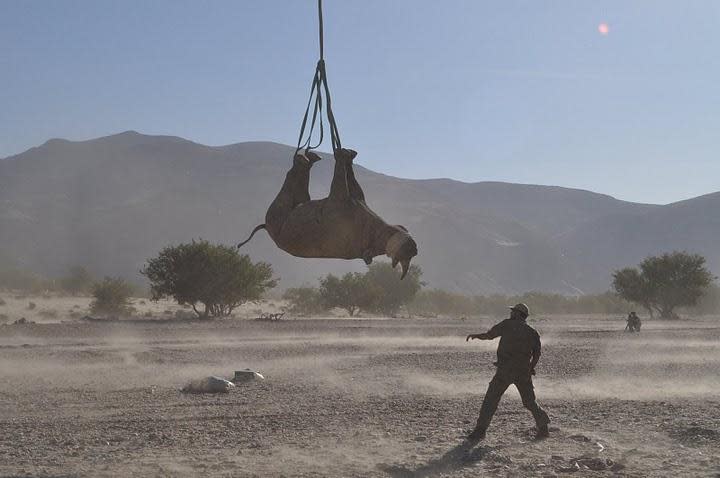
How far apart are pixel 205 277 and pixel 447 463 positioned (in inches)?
1296

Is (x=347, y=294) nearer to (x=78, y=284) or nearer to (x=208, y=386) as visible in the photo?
(x=78, y=284)

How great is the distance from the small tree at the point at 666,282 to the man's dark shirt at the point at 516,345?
48380 millimetres

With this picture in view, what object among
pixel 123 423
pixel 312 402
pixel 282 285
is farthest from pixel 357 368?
pixel 282 285

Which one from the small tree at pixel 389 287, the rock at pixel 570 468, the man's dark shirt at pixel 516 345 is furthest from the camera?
the small tree at pixel 389 287

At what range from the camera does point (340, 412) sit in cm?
1342

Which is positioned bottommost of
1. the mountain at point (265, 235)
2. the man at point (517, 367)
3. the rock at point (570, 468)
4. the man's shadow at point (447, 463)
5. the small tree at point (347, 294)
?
the man's shadow at point (447, 463)

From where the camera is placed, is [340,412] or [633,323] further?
[633,323]

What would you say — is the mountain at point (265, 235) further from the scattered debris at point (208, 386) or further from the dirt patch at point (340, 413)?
the scattered debris at point (208, 386)

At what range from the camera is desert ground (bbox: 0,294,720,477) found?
9.70 m

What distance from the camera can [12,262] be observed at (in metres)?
110

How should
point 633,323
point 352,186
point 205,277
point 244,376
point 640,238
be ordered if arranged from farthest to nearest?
point 640,238 < point 205,277 < point 633,323 < point 244,376 < point 352,186

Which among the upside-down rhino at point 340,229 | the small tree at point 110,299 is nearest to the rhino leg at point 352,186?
the upside-down rhino at point 340,229

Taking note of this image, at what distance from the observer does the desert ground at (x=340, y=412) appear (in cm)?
970

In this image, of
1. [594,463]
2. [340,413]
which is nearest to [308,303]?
[340,413]
